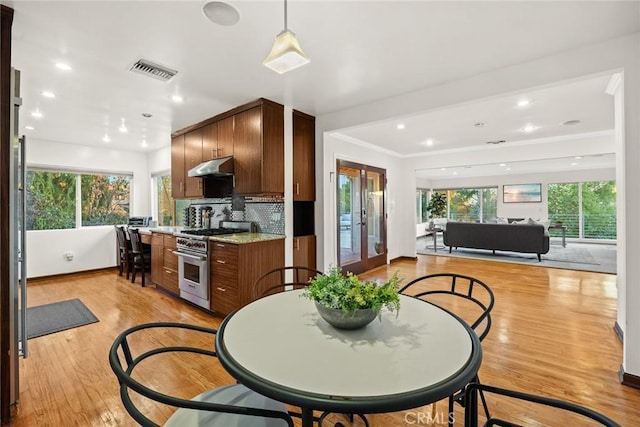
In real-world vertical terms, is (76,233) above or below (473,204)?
below

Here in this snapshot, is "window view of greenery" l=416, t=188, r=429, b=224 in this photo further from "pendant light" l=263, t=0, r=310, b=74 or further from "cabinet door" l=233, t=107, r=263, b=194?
"pendant light" l=263, t=0, r=310, b=74

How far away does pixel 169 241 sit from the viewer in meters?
4.16

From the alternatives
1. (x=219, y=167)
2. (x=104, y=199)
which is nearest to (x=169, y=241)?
(x=219, y=167)

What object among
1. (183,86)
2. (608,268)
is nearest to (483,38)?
(183,86)

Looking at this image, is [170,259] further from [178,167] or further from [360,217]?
[360,217]

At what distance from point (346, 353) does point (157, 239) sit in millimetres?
4289

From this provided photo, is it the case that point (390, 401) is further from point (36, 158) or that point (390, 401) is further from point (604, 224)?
point (604, 224)

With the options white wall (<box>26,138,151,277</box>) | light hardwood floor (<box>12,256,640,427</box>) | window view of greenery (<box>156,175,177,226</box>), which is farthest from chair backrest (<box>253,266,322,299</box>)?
white wall (<box>26,138,151,277</box>)

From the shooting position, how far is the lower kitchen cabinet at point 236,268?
3.13 m

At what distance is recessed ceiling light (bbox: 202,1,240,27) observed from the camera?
1.80m

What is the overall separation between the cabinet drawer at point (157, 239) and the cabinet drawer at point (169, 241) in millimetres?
112

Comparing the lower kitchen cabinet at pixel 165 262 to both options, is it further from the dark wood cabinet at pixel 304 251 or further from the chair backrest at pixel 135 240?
the dark wood cabinet at pixel 304 251

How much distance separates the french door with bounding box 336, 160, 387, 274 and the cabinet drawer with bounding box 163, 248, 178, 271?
2.40m

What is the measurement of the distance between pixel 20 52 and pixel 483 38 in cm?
359
